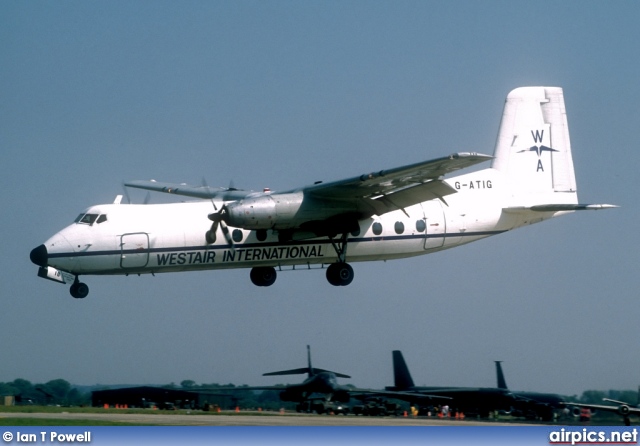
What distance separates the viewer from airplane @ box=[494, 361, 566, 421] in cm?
3306

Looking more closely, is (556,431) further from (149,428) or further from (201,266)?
(201,266)

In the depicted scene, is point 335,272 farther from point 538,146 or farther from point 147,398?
point 538,146

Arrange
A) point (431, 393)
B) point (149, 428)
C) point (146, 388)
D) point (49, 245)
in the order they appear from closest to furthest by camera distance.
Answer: point (149, 428) < point (49, 245) < point (146, 388) < point (431, 393)

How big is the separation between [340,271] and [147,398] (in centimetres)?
714

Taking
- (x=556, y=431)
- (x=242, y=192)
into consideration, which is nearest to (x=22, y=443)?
(x=556, y=431)

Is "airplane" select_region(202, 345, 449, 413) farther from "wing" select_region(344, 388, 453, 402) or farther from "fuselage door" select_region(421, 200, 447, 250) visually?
"fuselage door" select_region(421, 200, 447, 250)

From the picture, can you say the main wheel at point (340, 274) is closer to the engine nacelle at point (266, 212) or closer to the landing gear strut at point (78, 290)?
the engine nacelle at point (266, 212)

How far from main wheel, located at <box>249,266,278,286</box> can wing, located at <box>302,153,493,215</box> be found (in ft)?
12.1

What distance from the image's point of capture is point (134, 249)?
27.7m

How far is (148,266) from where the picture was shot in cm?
2811

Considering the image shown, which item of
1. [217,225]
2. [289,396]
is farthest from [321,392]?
[217,225]

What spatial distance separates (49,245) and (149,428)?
1026cm

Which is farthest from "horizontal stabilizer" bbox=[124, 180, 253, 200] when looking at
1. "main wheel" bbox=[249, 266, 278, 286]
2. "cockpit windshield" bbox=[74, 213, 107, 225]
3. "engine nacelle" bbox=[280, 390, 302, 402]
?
"engine nacelle" bbox=[280, 390, 302, 402]

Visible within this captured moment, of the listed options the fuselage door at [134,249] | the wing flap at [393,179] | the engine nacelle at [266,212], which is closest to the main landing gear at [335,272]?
the wing flap at [393,179]
